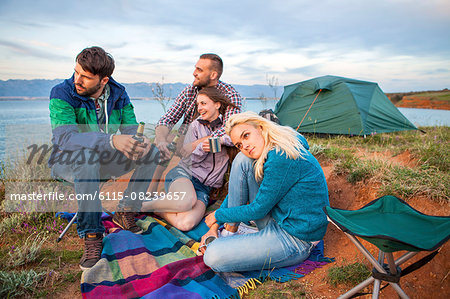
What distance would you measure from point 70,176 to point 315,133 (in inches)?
234

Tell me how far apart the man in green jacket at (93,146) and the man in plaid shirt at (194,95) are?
2.72ft

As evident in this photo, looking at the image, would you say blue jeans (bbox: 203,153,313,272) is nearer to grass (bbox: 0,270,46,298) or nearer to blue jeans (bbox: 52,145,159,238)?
blue jeans (bbox: 52,145,159,238)

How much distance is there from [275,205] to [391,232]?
35.6 inches

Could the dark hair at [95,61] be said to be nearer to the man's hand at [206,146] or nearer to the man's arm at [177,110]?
the man's hand at [206,146]

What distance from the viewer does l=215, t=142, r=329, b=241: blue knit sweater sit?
217 centimetres

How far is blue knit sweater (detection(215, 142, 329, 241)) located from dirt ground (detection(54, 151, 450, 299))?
1.19ft

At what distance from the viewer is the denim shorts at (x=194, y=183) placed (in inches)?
140

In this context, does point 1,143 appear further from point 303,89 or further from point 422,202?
point 422,202

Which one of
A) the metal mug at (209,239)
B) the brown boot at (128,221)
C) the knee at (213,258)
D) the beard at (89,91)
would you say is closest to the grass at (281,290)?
the knee at (213,258)

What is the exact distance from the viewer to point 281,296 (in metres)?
2.07

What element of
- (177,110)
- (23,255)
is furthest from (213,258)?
(177,110)

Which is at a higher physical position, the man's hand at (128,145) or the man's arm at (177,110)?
the man's arm at (177,110)

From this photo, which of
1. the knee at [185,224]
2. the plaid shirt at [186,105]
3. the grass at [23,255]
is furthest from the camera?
the plaid shirt at [186,105]

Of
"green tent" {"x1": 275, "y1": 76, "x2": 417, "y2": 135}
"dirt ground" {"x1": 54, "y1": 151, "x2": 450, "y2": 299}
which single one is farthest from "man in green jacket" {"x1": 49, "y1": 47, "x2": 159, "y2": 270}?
"green tent" {"x1": 275, "y1": 76, "x2": 417, "y2": 135}
